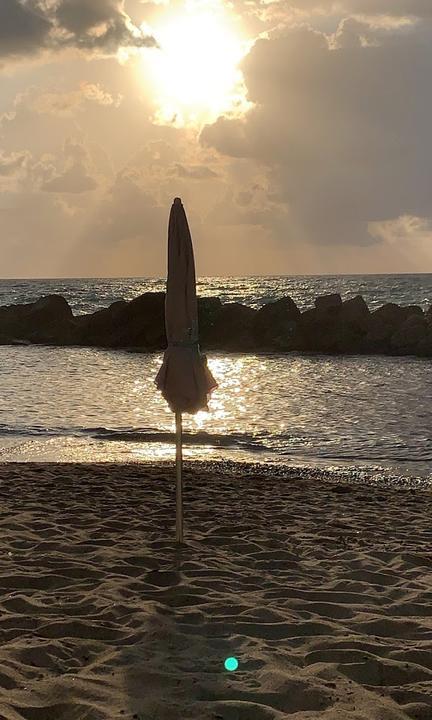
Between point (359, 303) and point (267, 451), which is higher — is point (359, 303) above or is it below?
above

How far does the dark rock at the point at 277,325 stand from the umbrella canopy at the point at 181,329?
3050 cm

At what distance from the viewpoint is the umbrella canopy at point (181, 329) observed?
6336 millimetres

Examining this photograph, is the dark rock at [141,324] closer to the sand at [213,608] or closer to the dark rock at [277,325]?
the dark rock at [277,325]

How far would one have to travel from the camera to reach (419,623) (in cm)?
546

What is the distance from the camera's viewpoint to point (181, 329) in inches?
252

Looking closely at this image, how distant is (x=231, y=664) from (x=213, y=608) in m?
0.93

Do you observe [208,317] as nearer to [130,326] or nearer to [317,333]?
[130,326]

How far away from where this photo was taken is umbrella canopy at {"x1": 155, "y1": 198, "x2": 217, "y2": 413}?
6.34 meters

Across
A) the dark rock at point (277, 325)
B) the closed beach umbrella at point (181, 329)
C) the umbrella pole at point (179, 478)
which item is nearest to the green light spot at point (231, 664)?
the umbrella pole at point (179, 478)

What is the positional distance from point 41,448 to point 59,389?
26.6 feet

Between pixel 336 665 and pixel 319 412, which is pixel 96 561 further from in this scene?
pixel 319 412

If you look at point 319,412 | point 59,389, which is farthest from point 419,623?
point 59,389

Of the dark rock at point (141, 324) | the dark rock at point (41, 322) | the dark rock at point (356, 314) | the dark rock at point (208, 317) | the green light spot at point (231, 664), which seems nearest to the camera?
the green light spot at point (231, 664)

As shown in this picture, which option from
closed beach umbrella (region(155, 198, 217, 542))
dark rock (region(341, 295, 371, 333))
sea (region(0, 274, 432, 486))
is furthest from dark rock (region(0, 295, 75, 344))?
closed beach umbrella (region(155, 198, 217, 542))
